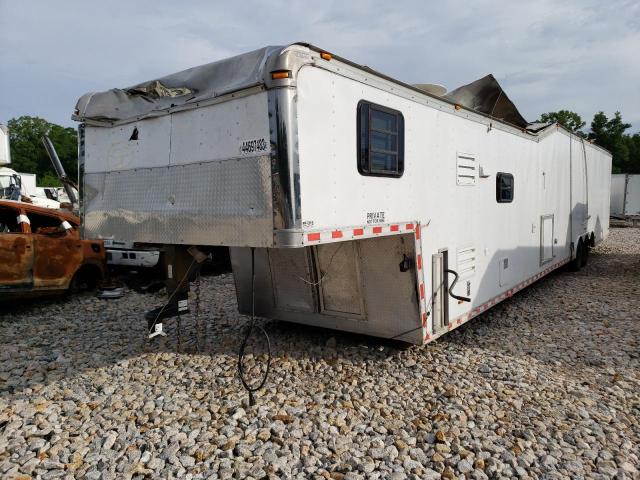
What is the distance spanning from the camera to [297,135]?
346 centimetres

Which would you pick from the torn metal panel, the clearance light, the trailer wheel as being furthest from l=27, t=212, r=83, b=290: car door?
the trailer wheel

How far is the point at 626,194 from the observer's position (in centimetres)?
2344

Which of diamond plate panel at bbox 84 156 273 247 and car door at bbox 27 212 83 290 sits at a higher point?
diamond plate panel at bbox 84 156 273 247

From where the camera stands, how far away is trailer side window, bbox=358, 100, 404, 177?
4.04 meters

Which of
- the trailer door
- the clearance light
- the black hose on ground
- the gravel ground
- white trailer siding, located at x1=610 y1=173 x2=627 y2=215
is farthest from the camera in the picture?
white trailer siding, located at x1=610 y1=173 x2=627 y2=215

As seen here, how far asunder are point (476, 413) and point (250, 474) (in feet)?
6.37

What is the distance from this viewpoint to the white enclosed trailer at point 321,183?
357 centimetres

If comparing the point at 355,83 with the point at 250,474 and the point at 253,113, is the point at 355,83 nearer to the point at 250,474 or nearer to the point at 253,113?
the point at 253,113

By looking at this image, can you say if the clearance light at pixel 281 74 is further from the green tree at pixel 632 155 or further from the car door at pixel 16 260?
the green tree at pixel 632 155

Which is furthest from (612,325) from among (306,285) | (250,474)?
(250,474)

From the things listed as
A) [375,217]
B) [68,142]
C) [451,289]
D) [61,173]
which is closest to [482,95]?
[451,289]

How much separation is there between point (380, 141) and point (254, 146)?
1253 mm

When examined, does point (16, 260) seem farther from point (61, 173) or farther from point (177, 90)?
point (177, 90)

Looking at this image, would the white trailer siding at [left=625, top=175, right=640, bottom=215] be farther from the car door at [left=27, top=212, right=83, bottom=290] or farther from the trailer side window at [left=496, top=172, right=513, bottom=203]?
the car door at [left=27, top=212, right=83, bottom=290]
